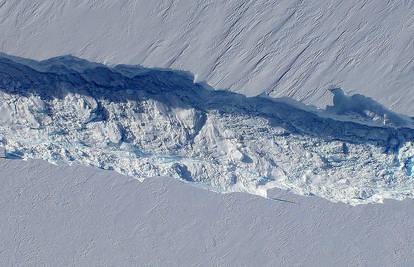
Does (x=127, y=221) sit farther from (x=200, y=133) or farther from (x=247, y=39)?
(x=247, y=39)

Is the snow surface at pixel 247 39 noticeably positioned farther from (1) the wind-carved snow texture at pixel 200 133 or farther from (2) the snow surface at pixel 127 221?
(2) the snow surface at pixel 127 221

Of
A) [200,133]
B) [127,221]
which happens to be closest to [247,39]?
[200,133]

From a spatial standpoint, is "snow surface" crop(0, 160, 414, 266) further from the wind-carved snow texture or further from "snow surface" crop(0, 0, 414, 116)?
"snow surface" crop(0, 0, 414, 116)

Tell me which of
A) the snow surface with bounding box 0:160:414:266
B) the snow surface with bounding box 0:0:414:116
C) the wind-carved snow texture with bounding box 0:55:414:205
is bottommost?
the snow surface with bounding box 0:160:414:266

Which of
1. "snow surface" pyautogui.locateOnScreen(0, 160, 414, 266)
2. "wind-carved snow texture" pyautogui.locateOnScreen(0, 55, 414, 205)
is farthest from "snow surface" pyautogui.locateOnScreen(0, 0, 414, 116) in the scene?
"snow surface" pyautogui.locateOnScreen(0, 160, 414, 266)

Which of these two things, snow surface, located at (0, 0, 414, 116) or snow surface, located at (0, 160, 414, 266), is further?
snow surface, located at (0, 160, 414, 266)

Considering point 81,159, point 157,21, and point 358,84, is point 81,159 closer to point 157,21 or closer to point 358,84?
point 157,21

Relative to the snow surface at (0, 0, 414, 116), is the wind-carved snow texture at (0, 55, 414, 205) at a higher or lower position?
lower

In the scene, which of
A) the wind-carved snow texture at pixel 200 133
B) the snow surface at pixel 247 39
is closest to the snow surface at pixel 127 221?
the wind-carved snow texture at pixel 200 133
